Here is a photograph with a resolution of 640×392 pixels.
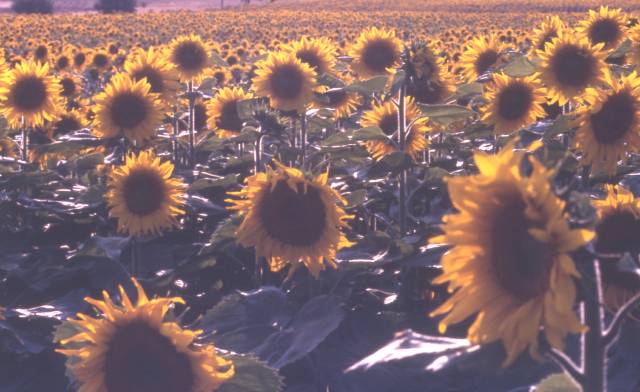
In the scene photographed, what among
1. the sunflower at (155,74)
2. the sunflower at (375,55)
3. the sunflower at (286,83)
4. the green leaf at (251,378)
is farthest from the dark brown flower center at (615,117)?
the sunflower at (155,74)

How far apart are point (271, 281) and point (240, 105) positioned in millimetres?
1033

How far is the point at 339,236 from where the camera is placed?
9.98 feet

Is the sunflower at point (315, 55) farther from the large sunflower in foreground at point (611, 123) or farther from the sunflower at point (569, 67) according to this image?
the large sunflower in foreground at point (611, 123)

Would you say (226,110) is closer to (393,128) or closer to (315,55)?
(315,55)

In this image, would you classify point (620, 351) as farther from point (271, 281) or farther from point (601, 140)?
point (271, 281)

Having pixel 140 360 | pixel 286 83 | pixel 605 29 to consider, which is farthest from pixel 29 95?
pixel 140 360

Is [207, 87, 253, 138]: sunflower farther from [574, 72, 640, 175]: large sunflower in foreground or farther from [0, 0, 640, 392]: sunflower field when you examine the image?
[574, 72, 640, 175]: large sunflower in foreground

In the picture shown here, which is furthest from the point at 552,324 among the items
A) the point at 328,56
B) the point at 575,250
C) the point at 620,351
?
the point at 328,56

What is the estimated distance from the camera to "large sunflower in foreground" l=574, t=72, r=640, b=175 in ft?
10.4

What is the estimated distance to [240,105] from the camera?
4.54m

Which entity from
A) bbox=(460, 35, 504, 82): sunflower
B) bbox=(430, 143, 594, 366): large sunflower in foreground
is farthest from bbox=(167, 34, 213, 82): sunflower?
bbox=(430, 143, 594, 366): large sunflower in foreground

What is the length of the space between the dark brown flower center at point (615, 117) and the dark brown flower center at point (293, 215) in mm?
1097

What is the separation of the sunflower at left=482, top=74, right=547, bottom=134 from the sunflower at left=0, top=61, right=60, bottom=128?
2.86m

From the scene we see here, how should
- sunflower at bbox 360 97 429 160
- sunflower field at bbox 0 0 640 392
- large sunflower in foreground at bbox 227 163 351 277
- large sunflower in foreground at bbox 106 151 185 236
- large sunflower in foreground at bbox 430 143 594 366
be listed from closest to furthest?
large sunflower in foreground at bbox 430 143 594 366 → sunflower field at bbox 0 0 640 392 → large sunflower in foreground at bbox 227 163 351 277 → large sunflower in foreground at bbox 106 151 185 236 → sunflower at bbox 360 97 429 160
